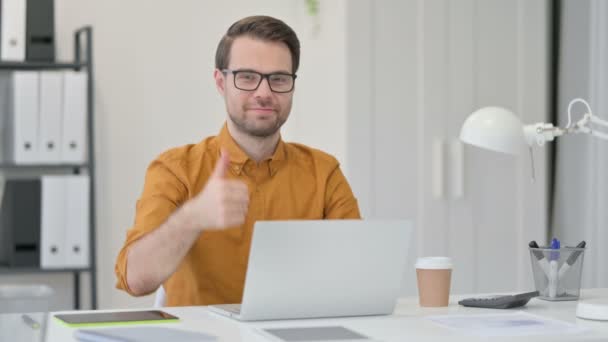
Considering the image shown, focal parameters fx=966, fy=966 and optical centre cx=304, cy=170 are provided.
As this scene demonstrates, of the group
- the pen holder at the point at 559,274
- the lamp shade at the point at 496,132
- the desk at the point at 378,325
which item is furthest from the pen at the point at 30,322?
the pen holder at the point at 559,274

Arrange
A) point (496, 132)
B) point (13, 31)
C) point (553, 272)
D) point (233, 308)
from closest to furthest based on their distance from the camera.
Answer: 1. point (233, 308)
2. point (496, 132)
3. point (553, 272)
4. point (13, 31)

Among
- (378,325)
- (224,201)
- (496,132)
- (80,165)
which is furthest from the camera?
(80,165)

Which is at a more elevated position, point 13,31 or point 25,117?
point 13,31

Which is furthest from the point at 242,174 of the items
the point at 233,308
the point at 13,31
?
the point at 13,31

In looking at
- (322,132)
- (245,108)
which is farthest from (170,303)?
(322,132)

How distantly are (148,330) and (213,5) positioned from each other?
2554 millimetres

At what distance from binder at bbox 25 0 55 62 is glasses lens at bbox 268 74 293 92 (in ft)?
5.09

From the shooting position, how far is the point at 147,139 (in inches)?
156

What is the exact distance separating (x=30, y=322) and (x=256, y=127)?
2.49 feet

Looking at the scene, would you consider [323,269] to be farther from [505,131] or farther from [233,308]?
[505,131]

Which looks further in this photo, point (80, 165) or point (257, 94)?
point (80, 165)

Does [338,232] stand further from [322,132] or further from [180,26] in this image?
[180,26]

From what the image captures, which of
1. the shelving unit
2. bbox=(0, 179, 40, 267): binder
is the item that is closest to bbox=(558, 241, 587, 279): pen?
the shelving unit

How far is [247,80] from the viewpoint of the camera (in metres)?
2.33
